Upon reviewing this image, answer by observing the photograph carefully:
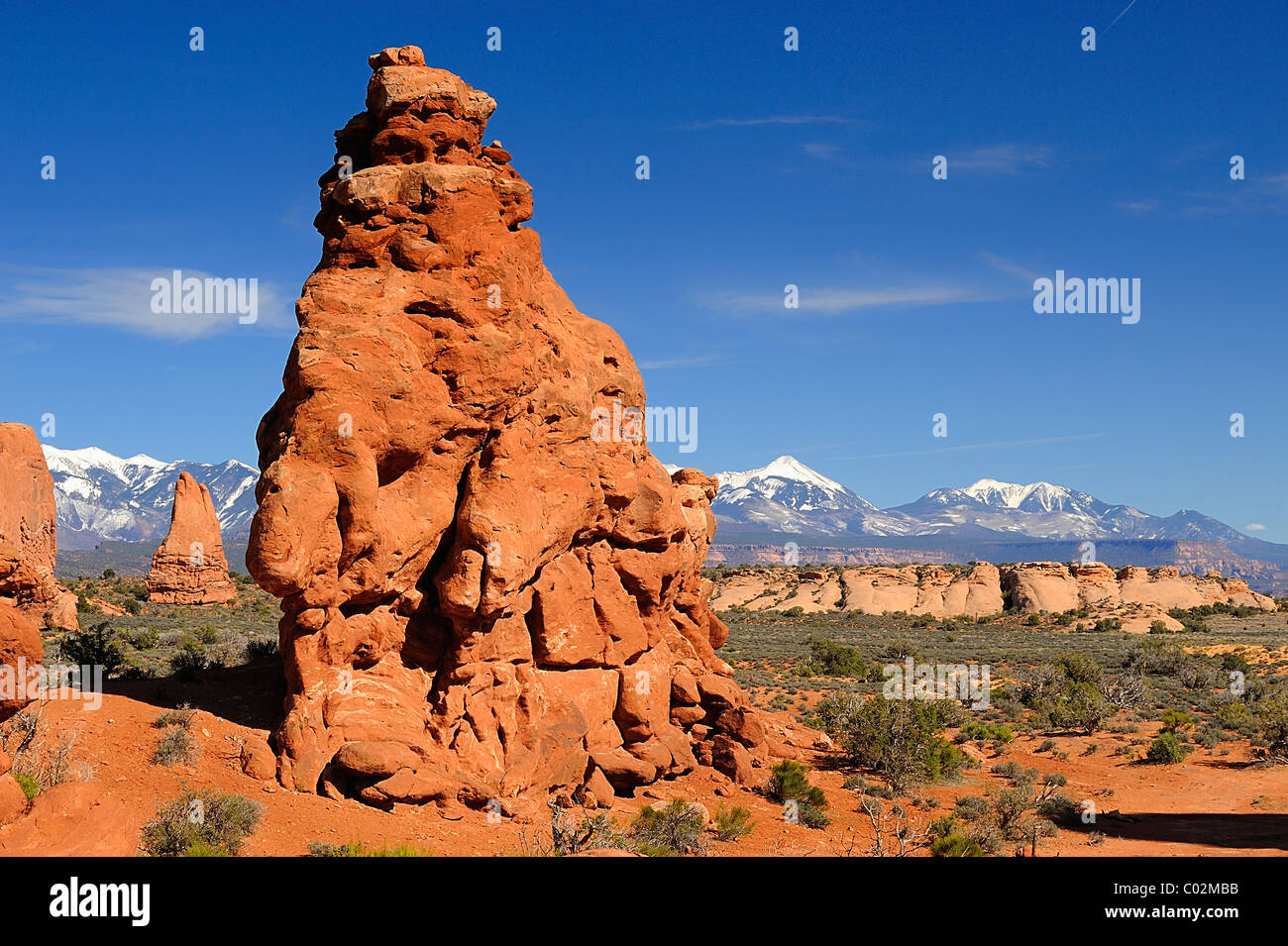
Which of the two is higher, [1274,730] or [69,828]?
[69,828]

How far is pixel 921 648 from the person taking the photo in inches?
1843

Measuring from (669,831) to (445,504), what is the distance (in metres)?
6.04

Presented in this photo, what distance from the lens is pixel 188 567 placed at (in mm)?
51906

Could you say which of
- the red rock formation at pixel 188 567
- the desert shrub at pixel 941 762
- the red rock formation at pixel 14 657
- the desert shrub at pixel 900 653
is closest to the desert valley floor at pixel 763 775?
the desert shrub at pixel 941 762

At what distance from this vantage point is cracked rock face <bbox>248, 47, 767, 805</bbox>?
45.5ft

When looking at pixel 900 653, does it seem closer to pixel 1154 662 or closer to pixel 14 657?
pixel 1154 662

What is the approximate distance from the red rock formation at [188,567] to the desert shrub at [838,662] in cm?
3237

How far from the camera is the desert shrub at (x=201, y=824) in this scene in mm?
10797

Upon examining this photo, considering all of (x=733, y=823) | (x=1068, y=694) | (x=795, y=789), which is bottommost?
(x=1068, y=694)

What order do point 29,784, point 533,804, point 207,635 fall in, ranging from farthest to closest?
point 207,635 → point 533,804 → point 29,784

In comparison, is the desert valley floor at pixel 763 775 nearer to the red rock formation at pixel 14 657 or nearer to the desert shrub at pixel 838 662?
the desert shrub at pixel 838 662

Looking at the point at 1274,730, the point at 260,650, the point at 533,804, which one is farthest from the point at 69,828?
the point at 1274,730

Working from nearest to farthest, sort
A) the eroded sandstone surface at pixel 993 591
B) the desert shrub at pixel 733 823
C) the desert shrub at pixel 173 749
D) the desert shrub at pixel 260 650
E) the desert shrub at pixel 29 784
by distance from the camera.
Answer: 1. the desert shrub at pixel 29 784
2. the desert shrub at pixel 173 749
3. the desert shrub at pixel 733 823
4. the desert shrub at pixel 260 650
5. the eroded sandstone surface at pixel 993 591
